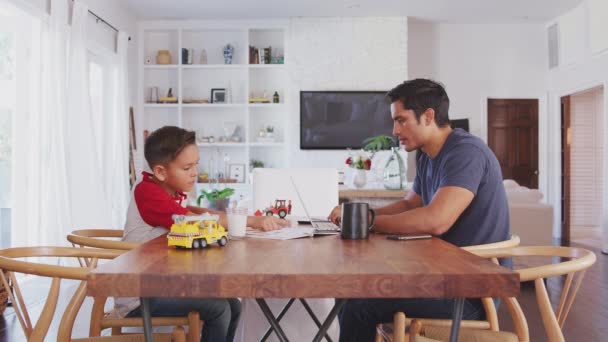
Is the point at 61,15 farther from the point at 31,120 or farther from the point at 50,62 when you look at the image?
the point at 31,120

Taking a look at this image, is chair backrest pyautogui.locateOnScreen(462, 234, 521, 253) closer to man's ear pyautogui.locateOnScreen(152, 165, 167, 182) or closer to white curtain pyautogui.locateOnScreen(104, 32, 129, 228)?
man's ear pyautogui.locateOnScreen(152, 165, 167, 182)

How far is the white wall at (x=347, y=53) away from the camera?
7.27 m

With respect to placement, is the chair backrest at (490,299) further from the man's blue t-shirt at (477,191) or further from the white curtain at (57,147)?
the white curtain at (57,147)

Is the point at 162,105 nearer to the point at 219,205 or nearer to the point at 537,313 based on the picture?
the point at 219,205

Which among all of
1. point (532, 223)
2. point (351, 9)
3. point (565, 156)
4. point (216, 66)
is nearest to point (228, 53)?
point (216, 66)

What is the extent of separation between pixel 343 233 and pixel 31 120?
3.73 meters

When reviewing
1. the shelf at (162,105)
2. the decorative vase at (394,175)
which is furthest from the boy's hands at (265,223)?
the shelf at (162,105)

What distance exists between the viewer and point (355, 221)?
1630 mm

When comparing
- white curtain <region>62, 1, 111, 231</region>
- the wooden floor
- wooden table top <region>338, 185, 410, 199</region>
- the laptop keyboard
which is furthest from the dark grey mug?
white curtain <region>62, 1, 111, 231</region>

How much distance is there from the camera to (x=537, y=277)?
4.09ft

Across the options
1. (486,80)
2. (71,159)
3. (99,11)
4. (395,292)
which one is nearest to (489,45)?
(486,80)

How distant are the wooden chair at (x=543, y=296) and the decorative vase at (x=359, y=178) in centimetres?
258

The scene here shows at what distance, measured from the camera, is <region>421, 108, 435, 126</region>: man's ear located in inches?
76.9

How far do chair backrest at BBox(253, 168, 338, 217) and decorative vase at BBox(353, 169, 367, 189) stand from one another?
4.08ft
